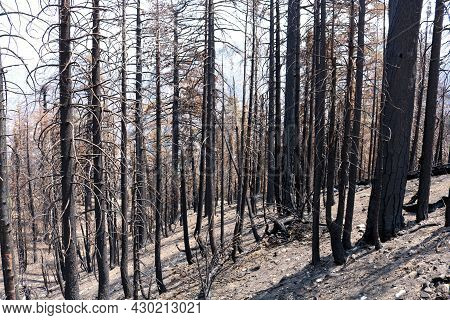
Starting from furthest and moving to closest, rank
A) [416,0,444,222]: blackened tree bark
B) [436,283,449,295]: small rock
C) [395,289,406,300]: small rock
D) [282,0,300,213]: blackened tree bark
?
1. [282,0,300,213]: blackened tree bark
2. [416,0,444,222]: blackened tree bark
3. [395,289,406,300]: small rock
4. [436,283,449,295]: small rock

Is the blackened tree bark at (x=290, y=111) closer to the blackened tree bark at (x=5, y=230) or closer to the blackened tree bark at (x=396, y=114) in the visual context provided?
the blackened tree bark at (x=396, y=114)

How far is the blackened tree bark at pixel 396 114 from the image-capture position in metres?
7.39

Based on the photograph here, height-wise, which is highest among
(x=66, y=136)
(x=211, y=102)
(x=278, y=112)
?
(x=211, y=102)

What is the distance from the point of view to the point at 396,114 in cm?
761

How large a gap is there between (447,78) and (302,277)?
5.23 m

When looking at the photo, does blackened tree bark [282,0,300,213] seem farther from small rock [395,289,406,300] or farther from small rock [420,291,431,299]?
small rock [420,291,431,299]

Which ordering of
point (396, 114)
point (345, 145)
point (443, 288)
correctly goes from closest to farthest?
point (443, 288) → point (345, 145) → point (396, 114)

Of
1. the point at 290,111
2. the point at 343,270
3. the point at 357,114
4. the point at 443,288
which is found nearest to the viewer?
the point at 443,288

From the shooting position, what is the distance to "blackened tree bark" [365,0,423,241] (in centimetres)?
739

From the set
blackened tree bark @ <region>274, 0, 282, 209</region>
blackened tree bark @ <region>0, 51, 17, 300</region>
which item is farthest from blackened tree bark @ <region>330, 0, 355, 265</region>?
blackened tree bark @ <region>274, 0, 282, 209</region>

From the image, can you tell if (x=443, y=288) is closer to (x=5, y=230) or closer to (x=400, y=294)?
(x=400, y=294)

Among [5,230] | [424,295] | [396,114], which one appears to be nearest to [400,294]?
[424,295]

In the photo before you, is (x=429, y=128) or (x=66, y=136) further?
(x=429, y=128)

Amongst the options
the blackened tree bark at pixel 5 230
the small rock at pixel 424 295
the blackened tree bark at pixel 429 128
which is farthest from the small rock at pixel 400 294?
the blackened tree bark at pixel 5 230
